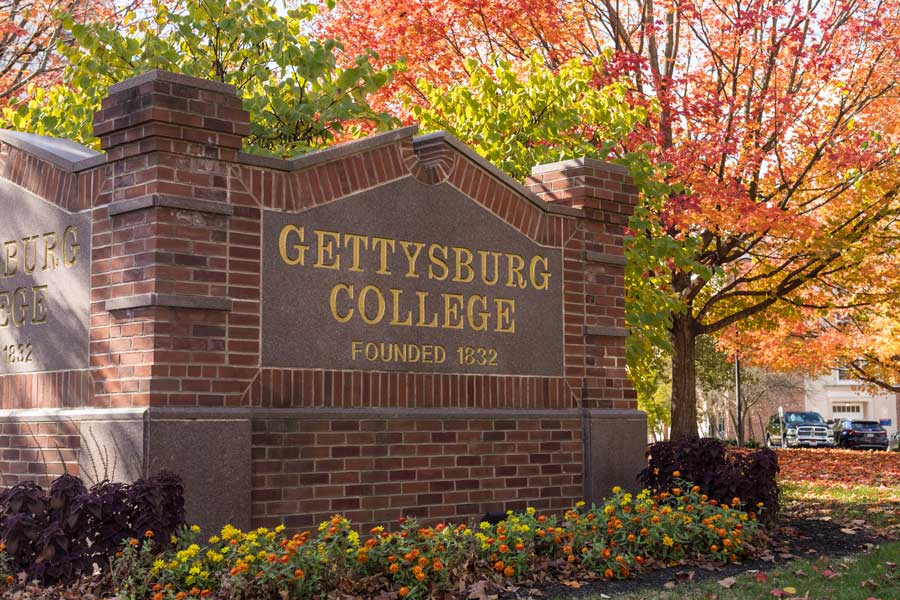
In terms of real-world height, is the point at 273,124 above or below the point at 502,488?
above

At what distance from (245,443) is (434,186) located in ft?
9.48

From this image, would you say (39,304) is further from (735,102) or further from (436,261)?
(735,102)

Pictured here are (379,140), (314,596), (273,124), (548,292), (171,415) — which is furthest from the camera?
(273,124)

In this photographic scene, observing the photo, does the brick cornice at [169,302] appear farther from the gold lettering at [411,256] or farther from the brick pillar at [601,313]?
the brick pillar at [601,313]

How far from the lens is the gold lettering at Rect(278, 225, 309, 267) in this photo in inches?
337

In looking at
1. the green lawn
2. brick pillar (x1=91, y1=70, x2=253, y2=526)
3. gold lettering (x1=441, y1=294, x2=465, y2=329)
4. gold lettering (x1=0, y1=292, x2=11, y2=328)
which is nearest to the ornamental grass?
the green lawn

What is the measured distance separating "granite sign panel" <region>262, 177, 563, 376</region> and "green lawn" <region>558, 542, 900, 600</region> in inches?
117

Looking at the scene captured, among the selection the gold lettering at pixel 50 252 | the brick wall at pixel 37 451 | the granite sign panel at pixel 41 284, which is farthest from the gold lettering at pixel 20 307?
the brick wall at pixel 37 451

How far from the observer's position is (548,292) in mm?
10445

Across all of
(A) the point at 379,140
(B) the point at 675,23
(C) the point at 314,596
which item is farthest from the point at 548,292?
(B) the point at 675,23

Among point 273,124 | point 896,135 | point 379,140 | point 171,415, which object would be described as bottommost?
point 171,415

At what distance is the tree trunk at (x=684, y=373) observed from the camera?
828 inches

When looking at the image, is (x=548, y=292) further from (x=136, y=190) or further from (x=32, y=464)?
(x=32, y=464)

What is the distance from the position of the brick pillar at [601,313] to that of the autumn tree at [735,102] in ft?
18.7
